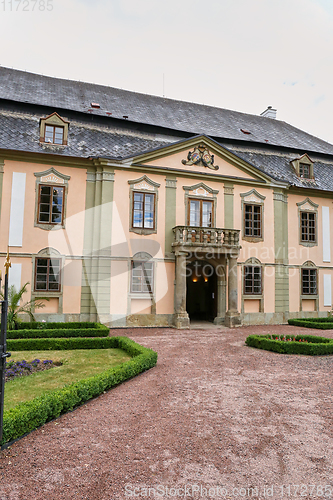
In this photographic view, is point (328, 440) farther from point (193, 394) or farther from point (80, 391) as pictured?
point (80, 391)

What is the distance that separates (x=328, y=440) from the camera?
18.0 ft

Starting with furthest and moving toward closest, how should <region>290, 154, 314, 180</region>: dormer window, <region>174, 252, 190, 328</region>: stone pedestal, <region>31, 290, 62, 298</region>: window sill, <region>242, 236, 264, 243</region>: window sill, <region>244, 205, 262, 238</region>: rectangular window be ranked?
1. <region>290, 154, 314, 180</region>: dormer window
2. <region>244, 205, 262, 238</region>: rectangular window
3. <region>242, 236, 264, 243</region>: window sill
4. <region>174, 252, 190, 328</region>: stone pedestal
5. <region>31, 290, 62, 298</region>: window sill

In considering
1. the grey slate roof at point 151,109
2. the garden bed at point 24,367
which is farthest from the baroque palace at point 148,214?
the garden bed at point 24,367

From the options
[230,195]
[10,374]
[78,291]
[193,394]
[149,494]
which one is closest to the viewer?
[149,494]

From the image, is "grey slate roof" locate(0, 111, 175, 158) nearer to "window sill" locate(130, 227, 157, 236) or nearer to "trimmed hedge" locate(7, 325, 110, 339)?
"window sill" locate(130, 227, 157, 236)

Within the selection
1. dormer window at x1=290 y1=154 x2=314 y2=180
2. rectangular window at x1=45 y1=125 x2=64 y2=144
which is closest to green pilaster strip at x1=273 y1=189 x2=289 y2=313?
dormer window at x1=290 y1=154 x2=314 y2=180

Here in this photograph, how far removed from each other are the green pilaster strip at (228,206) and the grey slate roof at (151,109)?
4.02 meters

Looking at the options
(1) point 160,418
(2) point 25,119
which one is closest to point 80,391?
(1) point 160,418

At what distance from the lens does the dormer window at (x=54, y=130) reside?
60.8 feet

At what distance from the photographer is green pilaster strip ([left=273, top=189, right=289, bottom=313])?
21.4m

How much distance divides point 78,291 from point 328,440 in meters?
14.5

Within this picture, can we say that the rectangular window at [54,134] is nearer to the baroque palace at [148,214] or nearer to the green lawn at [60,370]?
the baroque palace at [148,214]

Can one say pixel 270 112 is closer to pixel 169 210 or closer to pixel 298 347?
pixel 169 210

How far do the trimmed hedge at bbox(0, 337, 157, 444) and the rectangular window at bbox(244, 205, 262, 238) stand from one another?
42.8 feet
